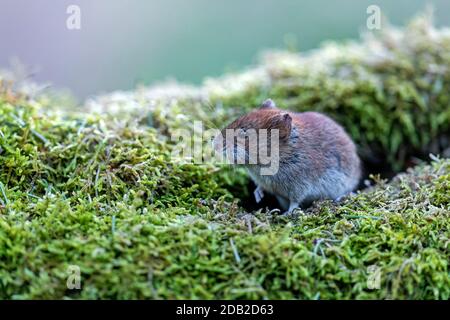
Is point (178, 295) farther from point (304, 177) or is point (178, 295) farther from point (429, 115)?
point (429, 115)

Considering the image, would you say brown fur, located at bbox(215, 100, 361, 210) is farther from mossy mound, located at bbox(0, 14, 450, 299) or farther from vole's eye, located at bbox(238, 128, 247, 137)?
mossy mound, located at bbox(0, 14, 450, 299)

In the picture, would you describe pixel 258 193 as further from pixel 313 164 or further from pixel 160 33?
pixel 160 33

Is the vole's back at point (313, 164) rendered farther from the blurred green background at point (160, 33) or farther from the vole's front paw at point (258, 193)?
the blurred green background at point (160, 33)

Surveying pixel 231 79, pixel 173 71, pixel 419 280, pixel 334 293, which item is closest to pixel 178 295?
pixel 334 293

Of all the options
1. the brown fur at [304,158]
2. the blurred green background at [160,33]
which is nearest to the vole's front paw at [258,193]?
the brown fur at [304,158]

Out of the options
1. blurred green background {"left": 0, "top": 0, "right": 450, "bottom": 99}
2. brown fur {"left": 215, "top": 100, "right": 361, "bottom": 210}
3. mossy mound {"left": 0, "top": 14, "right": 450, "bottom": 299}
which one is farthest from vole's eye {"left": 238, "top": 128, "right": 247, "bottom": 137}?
blurred green background {"left": 0, "top": 0, "right": 450, "bottom": 99}
